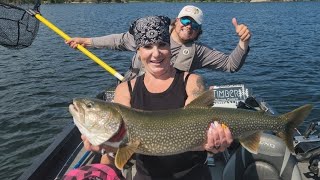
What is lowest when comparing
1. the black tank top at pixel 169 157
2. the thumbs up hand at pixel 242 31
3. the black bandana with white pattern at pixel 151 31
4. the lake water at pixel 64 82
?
the lake water at pixel 64 82

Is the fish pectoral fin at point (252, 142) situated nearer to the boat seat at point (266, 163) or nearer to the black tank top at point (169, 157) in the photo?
the black tank top at point (169, 157)

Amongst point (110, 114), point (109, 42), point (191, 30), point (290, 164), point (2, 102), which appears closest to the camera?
point (110, 114)

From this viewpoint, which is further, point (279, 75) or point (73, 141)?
point (279, 75)

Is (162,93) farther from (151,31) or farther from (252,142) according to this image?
(252,142)

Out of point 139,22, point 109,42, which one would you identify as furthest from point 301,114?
point 109,42

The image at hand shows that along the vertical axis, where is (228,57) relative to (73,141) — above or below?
above

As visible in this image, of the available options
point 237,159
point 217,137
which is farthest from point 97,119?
point 237,159

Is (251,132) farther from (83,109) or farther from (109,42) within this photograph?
(109,42)

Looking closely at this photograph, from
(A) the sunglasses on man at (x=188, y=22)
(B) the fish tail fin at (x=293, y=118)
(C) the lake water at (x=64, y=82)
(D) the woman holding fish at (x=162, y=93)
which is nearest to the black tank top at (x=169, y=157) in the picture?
(D) the woman holding fish at (x=162, y=93)

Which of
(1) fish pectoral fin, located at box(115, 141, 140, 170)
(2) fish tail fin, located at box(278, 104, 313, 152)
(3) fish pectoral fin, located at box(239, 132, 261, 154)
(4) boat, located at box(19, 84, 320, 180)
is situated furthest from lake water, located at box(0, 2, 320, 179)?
(2) fish tail fin, located at box(278, 104, 313, 152)
